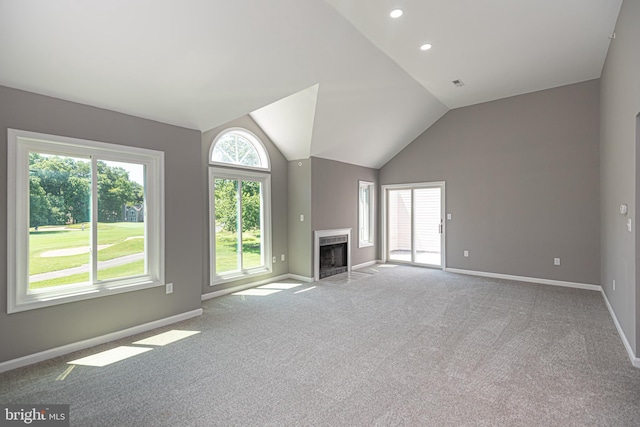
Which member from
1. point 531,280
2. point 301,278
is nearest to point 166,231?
point 301,278

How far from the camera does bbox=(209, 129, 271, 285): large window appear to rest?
4.97 metres

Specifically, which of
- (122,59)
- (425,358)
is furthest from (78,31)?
(425,358)

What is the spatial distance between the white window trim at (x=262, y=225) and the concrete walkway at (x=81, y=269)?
1.34 meters

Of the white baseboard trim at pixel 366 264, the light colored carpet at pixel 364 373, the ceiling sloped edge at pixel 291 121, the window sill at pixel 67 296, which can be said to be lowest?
the light colored carpet at pixel 364 373

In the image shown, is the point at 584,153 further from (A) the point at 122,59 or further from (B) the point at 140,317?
(B) the point at 140,317

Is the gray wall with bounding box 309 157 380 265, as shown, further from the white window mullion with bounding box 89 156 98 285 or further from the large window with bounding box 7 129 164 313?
the white window mullion with bounding box 89 156 98 285

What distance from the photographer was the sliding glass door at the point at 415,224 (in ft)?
22.7

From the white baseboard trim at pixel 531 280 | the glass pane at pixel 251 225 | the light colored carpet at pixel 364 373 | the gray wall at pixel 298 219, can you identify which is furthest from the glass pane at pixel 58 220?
the white baseboard trim at pixel 531 280

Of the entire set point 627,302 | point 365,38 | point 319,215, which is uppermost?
point 365,38

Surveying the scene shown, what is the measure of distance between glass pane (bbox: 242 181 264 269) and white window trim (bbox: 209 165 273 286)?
8cm

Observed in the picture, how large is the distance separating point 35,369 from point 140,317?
0.95 metres

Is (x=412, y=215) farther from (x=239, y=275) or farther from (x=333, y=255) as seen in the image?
(x=239, y=275)

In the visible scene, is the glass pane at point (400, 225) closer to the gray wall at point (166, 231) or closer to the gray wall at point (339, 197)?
the gray wall at point (339, 197)

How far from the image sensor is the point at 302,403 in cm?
215
